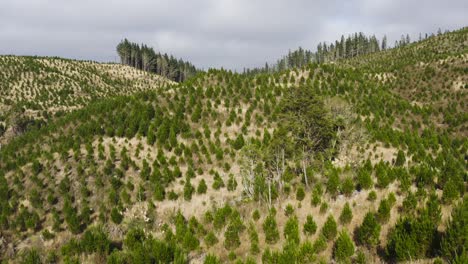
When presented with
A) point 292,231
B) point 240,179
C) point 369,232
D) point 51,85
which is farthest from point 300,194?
point 51,85

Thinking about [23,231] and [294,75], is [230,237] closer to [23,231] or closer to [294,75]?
[23,231]

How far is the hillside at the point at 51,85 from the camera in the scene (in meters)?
48.6

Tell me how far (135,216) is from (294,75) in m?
26.5

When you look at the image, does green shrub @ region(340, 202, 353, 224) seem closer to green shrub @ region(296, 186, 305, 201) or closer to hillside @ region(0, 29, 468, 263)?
hillside @ region(0, 29, 468, 263)

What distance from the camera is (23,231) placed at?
18.3 m

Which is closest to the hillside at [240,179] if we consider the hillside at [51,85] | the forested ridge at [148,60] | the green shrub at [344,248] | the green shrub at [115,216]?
the green shrub at [344,248]

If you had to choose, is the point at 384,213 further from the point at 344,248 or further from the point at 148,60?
the point at 148,60

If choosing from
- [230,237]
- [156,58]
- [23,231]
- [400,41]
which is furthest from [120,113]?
[400,41]

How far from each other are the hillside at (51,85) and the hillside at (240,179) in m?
24.5

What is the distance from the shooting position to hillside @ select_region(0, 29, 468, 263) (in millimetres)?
10453

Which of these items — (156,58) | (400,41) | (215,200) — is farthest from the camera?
(400,41)

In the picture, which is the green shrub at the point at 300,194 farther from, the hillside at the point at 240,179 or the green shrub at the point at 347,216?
the green shrub at the point at 347,216

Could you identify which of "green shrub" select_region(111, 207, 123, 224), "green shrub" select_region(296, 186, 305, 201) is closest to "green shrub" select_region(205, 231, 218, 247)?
"green shrub" select_region(296, 186, 305, 201)

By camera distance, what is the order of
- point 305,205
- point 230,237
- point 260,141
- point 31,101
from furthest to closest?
point 31,101 < point 260,141 < point 305,205 < point 230,237
